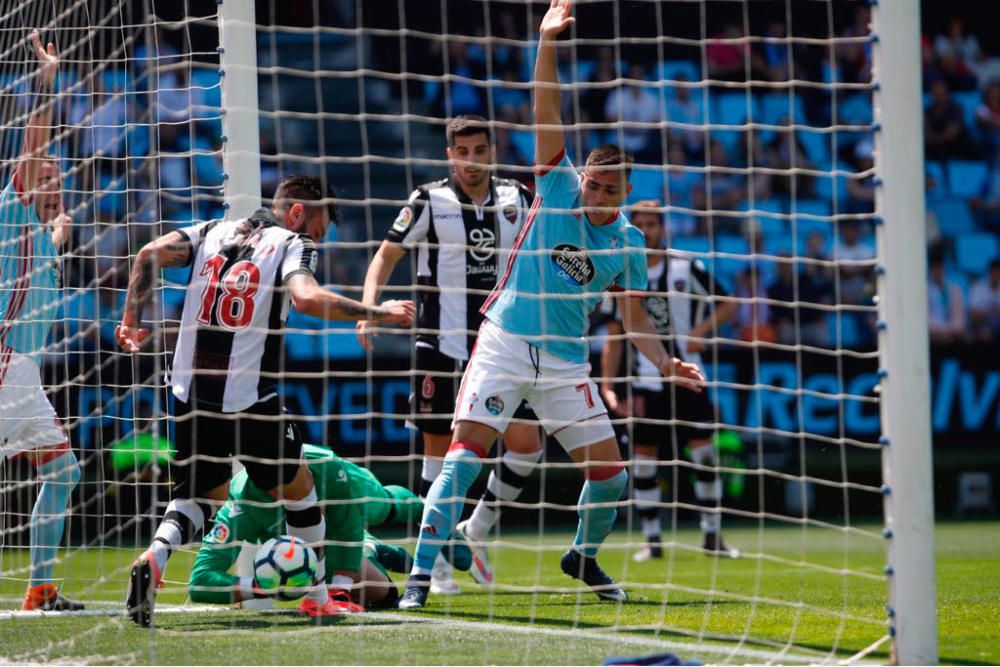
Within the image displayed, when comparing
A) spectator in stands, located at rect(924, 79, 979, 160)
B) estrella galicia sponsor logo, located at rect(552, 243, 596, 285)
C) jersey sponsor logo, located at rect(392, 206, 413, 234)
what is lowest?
estrella galicia sponsor logo, located at rect(552, 243, 596, 285)

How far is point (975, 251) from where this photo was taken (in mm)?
15422

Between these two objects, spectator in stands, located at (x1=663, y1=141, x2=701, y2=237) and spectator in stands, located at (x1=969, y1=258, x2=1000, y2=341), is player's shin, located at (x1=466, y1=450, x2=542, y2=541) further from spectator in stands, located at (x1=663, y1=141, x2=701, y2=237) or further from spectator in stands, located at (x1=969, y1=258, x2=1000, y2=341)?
spectator in stands, located at (x1=969, y1=258, x2=1000, y2=341)

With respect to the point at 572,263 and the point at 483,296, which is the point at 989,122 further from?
the point at 572,263

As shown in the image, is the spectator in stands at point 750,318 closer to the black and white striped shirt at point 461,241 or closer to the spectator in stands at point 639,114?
the spectator in stands at point 639,114

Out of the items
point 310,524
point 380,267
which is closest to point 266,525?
point 310,524

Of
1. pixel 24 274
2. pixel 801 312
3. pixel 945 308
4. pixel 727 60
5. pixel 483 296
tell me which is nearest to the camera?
pixel 24 274

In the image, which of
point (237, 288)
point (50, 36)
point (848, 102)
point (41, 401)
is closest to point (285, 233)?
point (237, 288)

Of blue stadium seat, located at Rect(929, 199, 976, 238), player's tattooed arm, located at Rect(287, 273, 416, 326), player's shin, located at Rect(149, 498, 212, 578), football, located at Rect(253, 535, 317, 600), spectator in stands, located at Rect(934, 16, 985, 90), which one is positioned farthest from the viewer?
spectator in stands, located at Rect(934, 16, 985, 90)

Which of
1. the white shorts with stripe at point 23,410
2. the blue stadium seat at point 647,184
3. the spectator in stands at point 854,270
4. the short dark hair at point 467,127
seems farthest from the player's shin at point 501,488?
the blue stadium seat at point 647,184

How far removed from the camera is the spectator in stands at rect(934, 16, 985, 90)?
1680 cm

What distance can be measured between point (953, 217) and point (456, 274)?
996 cm

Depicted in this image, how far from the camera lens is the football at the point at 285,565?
6266mm

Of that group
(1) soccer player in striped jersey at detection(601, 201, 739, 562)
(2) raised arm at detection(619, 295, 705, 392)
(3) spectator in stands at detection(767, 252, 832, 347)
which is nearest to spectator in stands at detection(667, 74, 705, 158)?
(3) spectator in stands at detection(767, 252, 832, 347)

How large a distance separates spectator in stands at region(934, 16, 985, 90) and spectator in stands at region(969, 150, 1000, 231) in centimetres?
108
